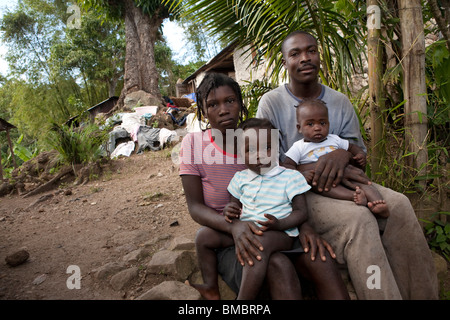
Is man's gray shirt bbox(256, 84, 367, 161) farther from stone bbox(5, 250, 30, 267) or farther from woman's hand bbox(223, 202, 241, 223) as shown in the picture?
stone bbox(5, 250, 30, 267)

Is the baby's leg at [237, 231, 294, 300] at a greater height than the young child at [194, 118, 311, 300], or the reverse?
the young child at [194, 118, 311, 300]

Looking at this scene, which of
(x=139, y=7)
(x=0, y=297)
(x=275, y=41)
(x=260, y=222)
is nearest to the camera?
(x=260, y=222)

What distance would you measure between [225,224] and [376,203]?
2.58 feet

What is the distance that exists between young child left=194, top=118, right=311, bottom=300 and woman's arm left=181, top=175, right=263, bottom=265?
37mm

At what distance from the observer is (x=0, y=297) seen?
6.44ft

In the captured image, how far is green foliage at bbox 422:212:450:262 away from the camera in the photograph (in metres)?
2.34

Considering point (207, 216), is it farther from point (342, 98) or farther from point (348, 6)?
point (348, 6)

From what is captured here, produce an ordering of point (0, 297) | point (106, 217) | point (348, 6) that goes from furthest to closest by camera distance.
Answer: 1. point (106, 217)
2. point (348, 6)
3. point (0, 297)

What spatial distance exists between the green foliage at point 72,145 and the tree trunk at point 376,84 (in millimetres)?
5752

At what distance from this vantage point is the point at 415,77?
2.23 m

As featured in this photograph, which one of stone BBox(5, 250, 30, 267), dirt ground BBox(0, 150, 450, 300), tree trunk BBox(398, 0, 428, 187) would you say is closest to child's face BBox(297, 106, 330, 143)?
tree trunk BBox(398, 0, 428, 187)

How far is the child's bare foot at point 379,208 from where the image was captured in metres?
1.52
